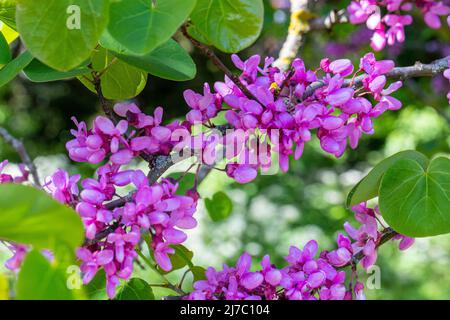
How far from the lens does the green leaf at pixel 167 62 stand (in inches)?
24.2

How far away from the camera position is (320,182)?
253 centimetres

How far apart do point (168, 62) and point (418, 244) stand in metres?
1.96

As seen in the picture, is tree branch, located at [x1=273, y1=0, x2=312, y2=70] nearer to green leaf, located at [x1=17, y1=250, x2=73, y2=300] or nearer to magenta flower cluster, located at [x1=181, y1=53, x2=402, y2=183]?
magenta flower cluster, located at [x1=181, y1=53, x2=402, y2=183]

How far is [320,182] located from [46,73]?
194cm

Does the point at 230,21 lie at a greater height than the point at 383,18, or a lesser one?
greater

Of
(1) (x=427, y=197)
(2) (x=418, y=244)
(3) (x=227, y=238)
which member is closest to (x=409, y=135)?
(2) (x=418, y=244)

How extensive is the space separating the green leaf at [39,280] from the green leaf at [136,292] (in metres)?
0.20

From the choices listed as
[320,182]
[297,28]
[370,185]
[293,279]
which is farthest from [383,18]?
[320,182]

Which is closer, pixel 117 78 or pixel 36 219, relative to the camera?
pixel 36 219

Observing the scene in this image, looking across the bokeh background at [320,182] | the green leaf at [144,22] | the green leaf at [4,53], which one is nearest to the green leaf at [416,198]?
the green leaf at [144,22]

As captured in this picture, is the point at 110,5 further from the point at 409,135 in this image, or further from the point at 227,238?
the point at 409,135

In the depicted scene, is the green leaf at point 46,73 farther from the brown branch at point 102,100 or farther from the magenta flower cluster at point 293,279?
the magenta flower cluster at point 293,279

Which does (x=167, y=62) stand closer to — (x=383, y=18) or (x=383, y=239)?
(x=383, y=239)

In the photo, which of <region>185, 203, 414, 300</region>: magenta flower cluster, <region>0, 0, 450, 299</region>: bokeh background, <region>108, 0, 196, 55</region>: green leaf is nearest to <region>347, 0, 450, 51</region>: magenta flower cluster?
<region>185, 203, 414, 300</region>: magenta flower cluster
